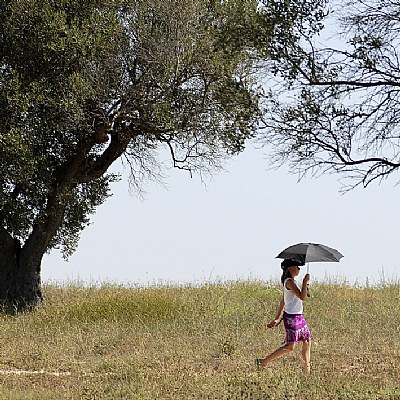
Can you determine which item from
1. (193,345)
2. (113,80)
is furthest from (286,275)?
(113,80)

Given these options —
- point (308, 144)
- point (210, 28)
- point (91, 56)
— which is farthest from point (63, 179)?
point (308, 144)

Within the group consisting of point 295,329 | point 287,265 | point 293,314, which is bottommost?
point 295,329

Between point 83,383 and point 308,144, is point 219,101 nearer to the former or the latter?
point 308,144

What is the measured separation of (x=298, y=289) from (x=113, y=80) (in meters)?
7.09

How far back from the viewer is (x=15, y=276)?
688 inches

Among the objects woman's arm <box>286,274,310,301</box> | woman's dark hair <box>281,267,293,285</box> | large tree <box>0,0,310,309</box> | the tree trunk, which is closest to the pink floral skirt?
woman's arm <box>286,274,310,301</box>

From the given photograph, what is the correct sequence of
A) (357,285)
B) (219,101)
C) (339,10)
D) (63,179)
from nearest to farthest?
1. (339,10)
2. (219,101)
3. (63,179)
4. (357,285)

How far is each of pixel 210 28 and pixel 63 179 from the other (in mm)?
4508

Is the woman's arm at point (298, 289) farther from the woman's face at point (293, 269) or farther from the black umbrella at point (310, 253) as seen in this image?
the black umbrella at point (310, 253)

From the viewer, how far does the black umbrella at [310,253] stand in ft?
34.8

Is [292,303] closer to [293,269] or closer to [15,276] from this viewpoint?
[293,269]

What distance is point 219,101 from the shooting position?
15.9m

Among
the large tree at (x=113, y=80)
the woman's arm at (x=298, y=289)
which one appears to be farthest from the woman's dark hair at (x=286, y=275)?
the large tree at (x=113, y=80)

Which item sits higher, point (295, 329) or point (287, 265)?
point (287, 265)
